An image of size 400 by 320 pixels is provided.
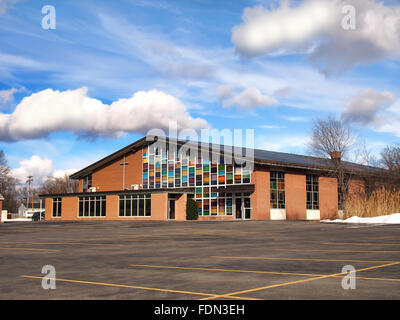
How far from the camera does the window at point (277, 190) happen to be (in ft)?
147

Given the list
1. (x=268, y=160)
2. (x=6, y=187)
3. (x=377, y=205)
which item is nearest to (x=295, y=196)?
(x=268, y=160)

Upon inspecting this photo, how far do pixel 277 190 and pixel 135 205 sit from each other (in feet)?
51.1

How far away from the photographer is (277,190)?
45281 mm

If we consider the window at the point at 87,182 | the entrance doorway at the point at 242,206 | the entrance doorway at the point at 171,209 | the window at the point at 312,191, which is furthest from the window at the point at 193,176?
the window at the point at 87,182

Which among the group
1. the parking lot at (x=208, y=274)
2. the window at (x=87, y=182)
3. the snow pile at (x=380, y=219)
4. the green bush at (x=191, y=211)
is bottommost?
the parking lot at (x=208, y=274)

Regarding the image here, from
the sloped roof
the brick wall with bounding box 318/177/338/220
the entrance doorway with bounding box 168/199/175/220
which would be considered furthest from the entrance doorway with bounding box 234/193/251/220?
the brick wall with bounding box 318/177/338/220

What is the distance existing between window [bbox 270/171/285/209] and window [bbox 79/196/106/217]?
20529mm

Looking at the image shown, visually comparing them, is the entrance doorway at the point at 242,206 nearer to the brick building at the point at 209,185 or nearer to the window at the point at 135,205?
the brick building at the point at 209,185

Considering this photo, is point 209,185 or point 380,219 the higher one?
point 209,185

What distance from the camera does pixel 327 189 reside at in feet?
166

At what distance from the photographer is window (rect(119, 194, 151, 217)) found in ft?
164

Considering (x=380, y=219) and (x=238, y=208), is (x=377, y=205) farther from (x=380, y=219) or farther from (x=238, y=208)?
(x=238, y=208)
